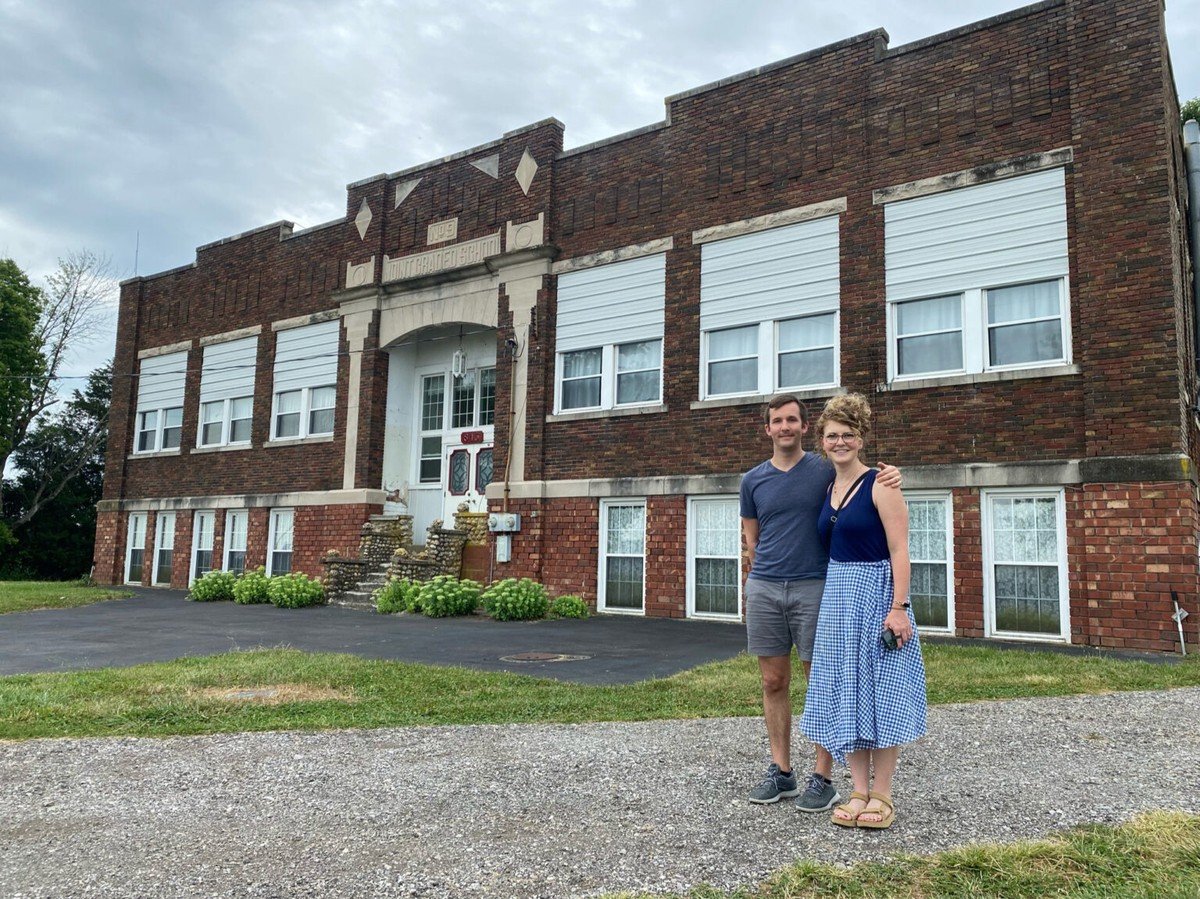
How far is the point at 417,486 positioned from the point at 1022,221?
39.1ft

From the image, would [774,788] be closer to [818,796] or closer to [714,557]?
[818,796]

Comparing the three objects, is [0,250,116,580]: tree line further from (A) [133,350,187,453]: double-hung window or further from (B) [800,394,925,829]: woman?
(B) [800,394,925,829]: woman

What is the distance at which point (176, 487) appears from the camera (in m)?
21.5

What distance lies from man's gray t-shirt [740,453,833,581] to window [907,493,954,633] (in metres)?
7.67

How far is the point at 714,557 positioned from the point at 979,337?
4783mm

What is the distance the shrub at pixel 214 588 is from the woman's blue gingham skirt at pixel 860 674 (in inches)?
632

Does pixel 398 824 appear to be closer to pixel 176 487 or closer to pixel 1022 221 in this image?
pixel 1022 221

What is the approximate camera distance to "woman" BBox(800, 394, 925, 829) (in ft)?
13.0

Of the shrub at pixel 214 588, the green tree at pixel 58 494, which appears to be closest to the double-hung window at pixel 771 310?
the shrub at pixel 214 588

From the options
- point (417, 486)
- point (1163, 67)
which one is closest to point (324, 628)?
point (417, 486)

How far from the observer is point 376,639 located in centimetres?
1148

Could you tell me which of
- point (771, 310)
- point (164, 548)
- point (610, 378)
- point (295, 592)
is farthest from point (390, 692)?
point (164, 548)

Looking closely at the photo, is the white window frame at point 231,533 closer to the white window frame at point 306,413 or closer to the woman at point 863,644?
the white window frame at point 306,413

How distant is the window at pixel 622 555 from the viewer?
14523mm
